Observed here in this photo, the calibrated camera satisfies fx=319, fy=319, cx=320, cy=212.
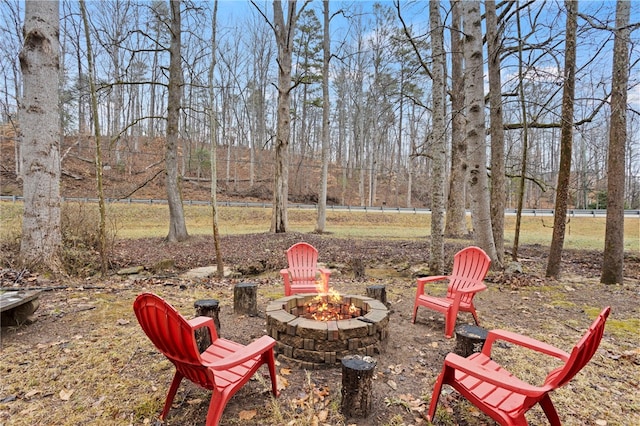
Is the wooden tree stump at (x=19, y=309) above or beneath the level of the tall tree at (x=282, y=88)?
beneath

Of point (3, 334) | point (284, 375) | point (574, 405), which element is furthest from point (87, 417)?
point (574, 405)

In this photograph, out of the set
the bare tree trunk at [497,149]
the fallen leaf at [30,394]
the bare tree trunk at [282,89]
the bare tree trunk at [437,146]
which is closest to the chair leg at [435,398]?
the fallen leaf at [30,394]

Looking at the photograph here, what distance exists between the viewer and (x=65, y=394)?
7.27 ft

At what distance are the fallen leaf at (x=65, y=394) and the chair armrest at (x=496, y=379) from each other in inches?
99.9

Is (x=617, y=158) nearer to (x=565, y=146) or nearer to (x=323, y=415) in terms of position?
(x=565, y=146)

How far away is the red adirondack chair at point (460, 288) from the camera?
3.36 meters

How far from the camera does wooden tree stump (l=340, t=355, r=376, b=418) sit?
2008 mm

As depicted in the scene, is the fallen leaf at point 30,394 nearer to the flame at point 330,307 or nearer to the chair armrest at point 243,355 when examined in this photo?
the chair armrest at point 243,355

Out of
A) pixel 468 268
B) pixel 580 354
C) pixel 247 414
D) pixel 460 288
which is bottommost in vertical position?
pixel 247 414

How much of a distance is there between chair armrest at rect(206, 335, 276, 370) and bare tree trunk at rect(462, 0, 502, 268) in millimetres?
4966

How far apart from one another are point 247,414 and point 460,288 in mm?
2854

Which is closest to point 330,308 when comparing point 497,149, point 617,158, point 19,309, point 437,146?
point 19,309

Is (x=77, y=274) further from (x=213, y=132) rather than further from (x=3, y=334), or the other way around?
(x=213, y=132)

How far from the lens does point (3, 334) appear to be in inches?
117
